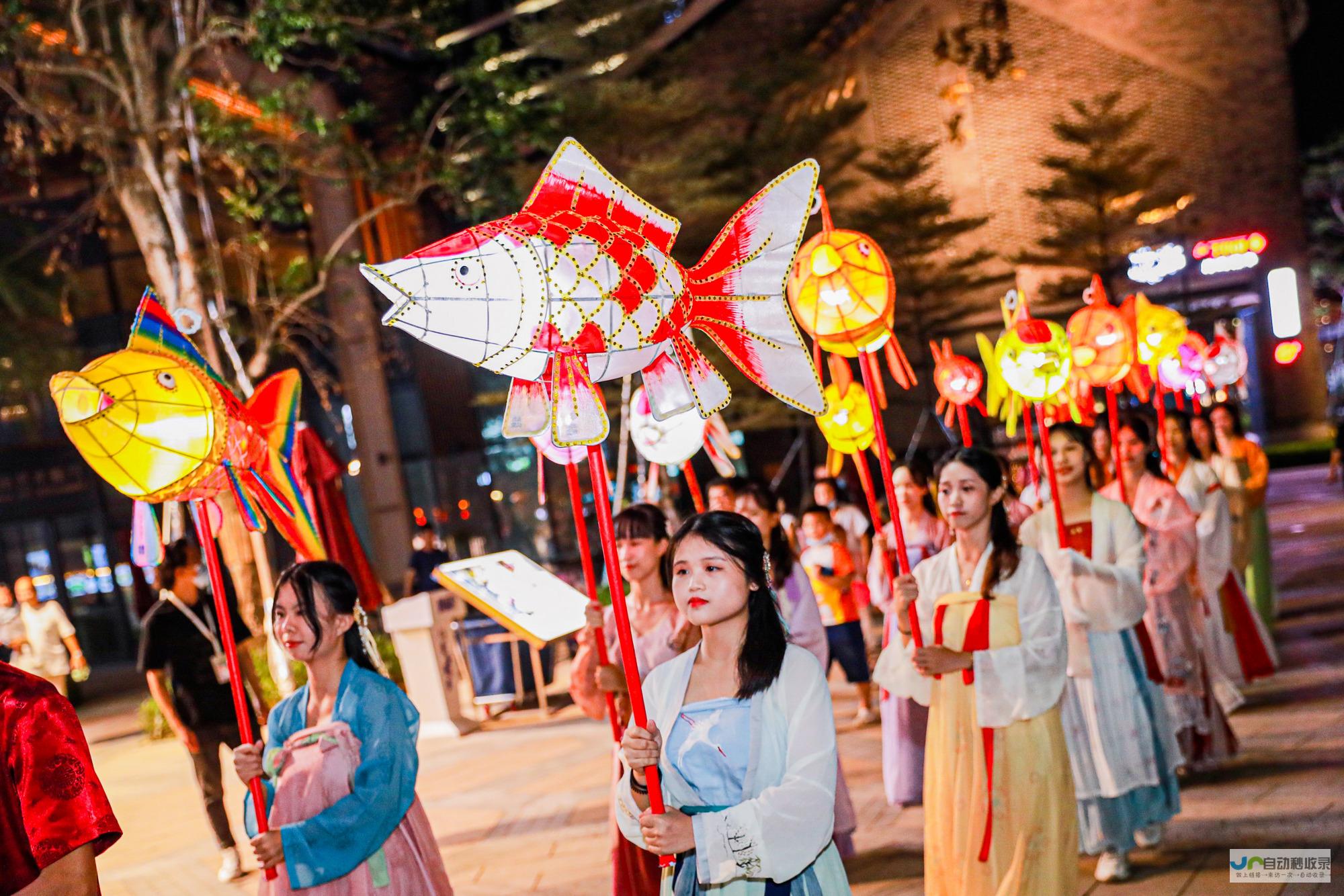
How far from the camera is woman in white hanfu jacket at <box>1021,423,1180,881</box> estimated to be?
4.29 meters

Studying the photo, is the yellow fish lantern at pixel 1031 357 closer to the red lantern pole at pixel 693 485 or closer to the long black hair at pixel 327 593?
the red lantern pole at pixel 693 485

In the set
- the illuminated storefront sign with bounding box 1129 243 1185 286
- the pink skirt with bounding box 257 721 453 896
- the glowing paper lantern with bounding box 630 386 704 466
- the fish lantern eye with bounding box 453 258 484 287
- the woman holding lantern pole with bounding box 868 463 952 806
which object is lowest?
the woman holding lantern pole with bounding box 868 463 952 806

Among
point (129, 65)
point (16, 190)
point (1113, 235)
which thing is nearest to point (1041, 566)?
point (129, 65)

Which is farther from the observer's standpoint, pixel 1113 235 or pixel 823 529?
pixel 1113 235

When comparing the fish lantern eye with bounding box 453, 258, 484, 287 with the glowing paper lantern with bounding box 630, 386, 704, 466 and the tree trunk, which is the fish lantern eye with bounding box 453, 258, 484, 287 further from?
the tree trunk

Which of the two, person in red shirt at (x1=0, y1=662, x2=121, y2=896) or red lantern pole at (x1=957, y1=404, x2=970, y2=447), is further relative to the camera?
red lantern pole at (x1=957, y1=404, x2=970, y2=447)

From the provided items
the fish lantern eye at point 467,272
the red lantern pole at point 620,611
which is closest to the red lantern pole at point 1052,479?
the red lantern pole at point 620,611

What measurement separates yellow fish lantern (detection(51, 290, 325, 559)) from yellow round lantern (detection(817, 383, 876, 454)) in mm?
2380

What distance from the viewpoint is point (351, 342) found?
60.2 ft

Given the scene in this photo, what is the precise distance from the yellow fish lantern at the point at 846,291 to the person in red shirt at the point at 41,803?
2895 mm

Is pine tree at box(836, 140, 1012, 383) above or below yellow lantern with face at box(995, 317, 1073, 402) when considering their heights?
above

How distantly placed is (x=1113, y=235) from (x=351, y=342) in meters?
13.4

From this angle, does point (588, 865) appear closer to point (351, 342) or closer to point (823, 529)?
point (823, 529)

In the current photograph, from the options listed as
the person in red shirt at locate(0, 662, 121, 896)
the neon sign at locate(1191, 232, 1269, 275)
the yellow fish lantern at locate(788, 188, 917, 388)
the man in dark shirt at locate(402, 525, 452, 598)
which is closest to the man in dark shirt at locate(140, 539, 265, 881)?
the yellow fish lantern at locate(788, 188, 917, 388)
